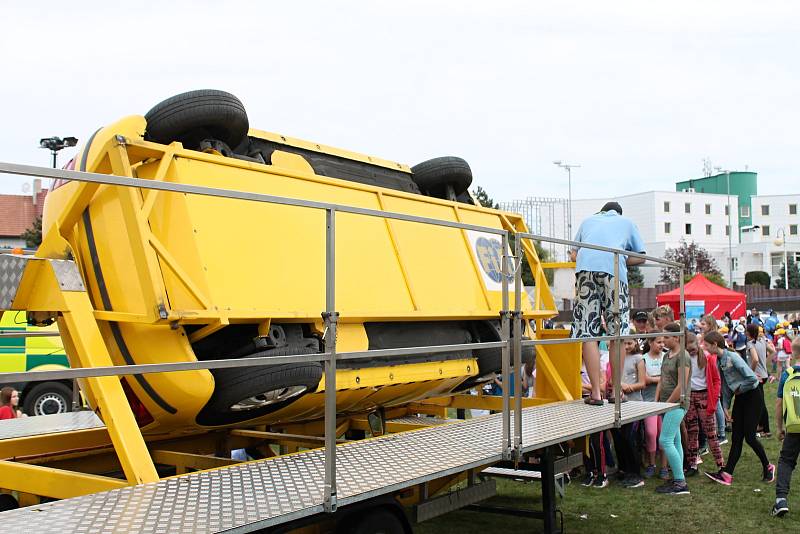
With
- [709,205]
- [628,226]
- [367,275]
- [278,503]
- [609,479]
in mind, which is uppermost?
[709,205]

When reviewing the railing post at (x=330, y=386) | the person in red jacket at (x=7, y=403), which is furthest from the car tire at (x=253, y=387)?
the person in red jacket at (x=7, y=403)

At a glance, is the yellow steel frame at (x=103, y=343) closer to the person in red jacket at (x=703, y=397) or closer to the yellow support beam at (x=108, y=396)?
the yellow support beam at (x=108, y=396)

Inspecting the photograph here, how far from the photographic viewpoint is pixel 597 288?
7379mm

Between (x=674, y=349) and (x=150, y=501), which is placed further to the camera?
(x=674, y=349)

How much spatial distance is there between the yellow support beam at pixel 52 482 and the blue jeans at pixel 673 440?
6005 mm

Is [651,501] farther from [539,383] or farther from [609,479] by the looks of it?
[539,383]

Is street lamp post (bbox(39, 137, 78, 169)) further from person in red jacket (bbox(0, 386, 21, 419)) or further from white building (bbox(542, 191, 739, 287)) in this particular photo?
white building (bbox(542, 191, 739, 287))

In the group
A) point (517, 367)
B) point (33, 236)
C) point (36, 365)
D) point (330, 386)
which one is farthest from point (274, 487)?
point (36, 365)

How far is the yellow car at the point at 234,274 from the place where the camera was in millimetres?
4719

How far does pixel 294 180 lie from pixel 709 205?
80.7 m

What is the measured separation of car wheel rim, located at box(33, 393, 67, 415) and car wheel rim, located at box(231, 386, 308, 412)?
9094 millimetres

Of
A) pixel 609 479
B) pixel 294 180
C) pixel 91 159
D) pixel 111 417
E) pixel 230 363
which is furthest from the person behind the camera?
pixel 609 479

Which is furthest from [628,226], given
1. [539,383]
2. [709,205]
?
[709,205]

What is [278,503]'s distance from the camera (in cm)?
386
